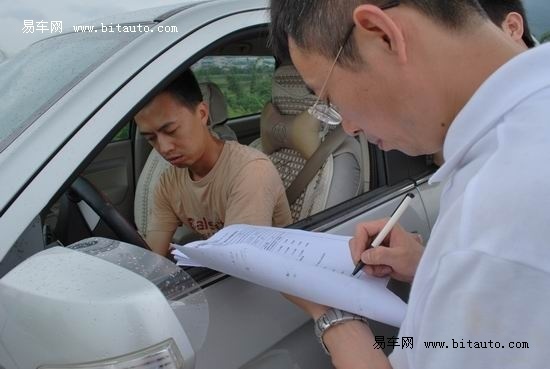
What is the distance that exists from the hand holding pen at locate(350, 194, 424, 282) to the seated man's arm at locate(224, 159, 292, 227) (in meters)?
0.52

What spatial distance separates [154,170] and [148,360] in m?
1.66

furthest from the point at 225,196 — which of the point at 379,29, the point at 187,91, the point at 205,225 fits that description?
the point at 379,29

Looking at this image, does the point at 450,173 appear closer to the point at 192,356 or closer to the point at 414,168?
the point at 192,356

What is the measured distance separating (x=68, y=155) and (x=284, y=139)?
134 centimetres

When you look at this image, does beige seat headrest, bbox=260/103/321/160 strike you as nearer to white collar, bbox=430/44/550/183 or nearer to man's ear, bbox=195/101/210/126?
man's ear, bbox=195/101/210/126

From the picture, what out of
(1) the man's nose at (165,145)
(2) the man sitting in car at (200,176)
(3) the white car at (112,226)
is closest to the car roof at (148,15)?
(3) the white car at (112,226)

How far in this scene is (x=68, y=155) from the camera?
987mm

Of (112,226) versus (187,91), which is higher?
(187,91)

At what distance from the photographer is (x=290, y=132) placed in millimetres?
2186

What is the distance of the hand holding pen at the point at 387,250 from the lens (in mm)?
1046

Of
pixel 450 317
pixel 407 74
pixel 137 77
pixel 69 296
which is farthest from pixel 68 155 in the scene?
pixel 450 317

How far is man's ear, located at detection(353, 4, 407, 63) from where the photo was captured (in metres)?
0.70

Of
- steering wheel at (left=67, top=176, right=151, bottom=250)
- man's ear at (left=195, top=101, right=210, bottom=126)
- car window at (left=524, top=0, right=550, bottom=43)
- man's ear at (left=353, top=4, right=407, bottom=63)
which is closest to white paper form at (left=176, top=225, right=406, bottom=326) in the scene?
steering wheel at (left=67, top=176, right=151, bottom=250)

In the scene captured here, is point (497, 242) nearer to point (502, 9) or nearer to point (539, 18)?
point (502, 9)
